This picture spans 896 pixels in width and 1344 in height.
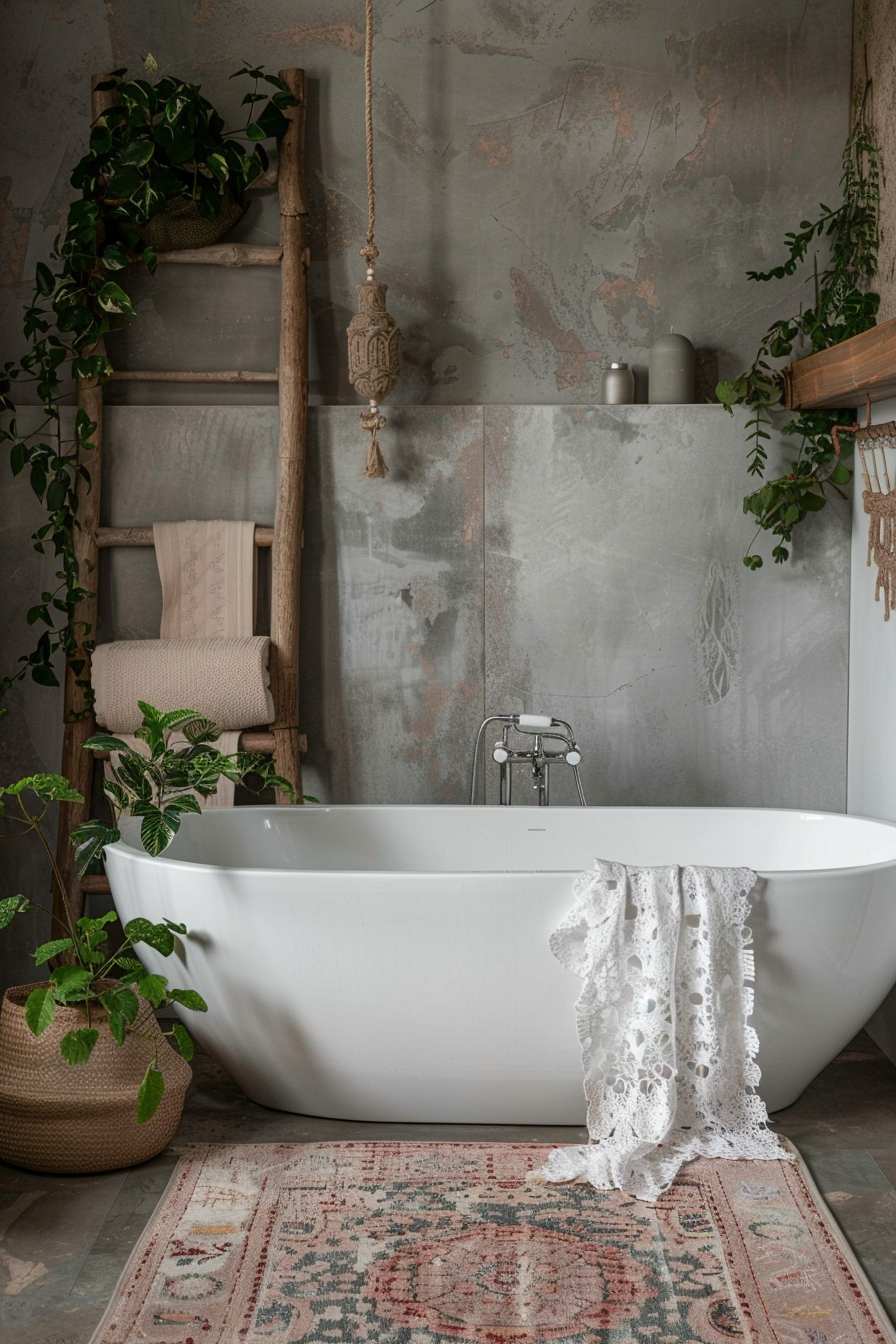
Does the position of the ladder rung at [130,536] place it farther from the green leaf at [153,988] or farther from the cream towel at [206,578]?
the green leaf at [153,988]

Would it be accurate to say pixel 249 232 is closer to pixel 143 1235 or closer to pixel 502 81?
pixel 502 81

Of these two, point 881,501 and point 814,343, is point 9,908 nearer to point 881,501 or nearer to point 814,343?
point 881,501

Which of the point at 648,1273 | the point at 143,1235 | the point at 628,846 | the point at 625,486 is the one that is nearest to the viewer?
the point at 648,1273

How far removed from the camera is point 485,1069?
2.61 m

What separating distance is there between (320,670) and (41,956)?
1.38 meters

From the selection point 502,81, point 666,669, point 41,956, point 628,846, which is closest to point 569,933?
point 628,846

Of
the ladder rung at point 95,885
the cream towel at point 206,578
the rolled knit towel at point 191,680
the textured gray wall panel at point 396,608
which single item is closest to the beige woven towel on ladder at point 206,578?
the cream towel at point 206,578

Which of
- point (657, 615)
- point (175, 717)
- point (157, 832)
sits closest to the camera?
point (157, 832)

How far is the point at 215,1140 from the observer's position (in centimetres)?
266

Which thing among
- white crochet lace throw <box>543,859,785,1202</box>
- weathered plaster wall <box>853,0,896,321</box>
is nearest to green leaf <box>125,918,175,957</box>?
white crochet lace throw <box>543,859,785,1202</box>

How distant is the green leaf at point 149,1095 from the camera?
237cm

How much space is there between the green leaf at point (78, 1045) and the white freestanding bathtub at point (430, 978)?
290 millimetres

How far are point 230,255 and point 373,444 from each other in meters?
0.67

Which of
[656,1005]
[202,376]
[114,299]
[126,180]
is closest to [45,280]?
[114,299]
